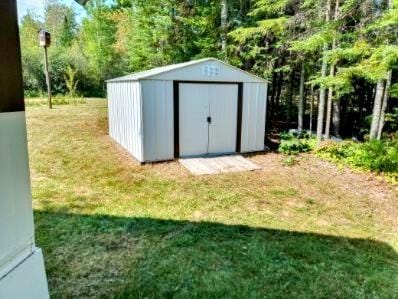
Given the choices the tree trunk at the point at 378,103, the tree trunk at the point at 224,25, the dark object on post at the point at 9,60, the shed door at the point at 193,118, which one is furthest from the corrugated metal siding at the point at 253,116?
the dark object on post at the point at 9,60

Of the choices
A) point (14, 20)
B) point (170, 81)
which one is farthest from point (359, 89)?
point (14, 20)

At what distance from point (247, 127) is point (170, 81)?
230 centimetres

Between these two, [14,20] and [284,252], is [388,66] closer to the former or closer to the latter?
[284,252]

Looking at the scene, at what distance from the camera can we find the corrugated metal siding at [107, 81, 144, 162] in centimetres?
645

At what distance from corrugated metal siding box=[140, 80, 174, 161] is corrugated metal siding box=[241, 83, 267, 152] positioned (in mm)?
1928

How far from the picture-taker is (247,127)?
25.0 ft

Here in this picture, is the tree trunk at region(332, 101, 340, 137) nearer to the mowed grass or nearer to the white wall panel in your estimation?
the mowed grass

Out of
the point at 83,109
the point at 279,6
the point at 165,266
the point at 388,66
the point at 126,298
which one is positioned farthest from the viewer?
the point at 83,109

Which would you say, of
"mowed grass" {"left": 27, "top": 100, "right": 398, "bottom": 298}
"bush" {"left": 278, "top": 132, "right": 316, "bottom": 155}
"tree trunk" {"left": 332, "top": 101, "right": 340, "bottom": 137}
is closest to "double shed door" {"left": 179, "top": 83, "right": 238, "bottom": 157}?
"mowed grass" {"left": 27, "top": 100, "right": 398, "bottom": 298}

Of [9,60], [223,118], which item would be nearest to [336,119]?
[223,118]

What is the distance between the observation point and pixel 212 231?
3.74m

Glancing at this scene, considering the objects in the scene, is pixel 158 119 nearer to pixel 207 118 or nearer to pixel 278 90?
pixel 207 118

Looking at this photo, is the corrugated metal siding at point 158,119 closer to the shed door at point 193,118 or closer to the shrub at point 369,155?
the shed door at point 193,118

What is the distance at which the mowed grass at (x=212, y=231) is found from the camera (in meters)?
2.72
